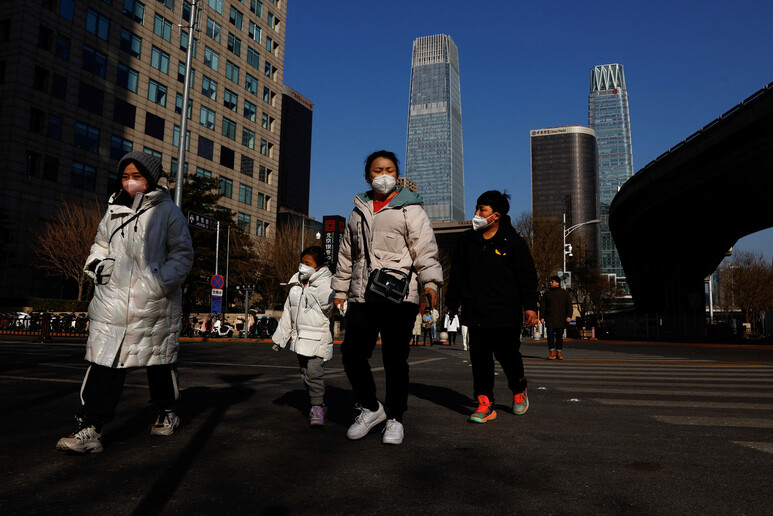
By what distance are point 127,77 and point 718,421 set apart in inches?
1937

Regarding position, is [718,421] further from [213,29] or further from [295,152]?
[295,152]

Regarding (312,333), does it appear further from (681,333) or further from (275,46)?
(275,46)

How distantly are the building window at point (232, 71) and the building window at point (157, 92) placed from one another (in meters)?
8.96

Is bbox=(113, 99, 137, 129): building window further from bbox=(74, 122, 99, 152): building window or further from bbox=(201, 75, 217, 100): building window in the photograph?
bbox=(201, 75, 217, 100): building window

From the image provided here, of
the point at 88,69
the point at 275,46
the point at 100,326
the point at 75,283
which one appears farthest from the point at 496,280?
the point at 275,46

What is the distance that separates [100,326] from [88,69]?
148ft

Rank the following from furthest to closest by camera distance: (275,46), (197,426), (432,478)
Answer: (275,46) → (197,426) → (432,478)

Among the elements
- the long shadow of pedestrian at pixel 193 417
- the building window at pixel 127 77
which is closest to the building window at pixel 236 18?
the building window at pixel 127 77

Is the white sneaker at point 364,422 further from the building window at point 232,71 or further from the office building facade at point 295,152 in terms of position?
the office building facade at point 295,152

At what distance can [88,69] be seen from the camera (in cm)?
4169

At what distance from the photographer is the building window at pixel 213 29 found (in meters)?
53.9

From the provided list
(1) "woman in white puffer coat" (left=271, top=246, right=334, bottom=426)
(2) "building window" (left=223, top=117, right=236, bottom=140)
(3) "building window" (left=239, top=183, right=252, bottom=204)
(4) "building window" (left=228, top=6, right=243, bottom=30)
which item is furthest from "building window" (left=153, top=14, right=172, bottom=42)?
(1) "woman in white puffer coat" (left=271, top=246, right=334, bottom=426)

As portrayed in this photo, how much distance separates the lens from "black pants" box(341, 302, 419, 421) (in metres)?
3.84

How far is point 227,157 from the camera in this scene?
5638 cm
